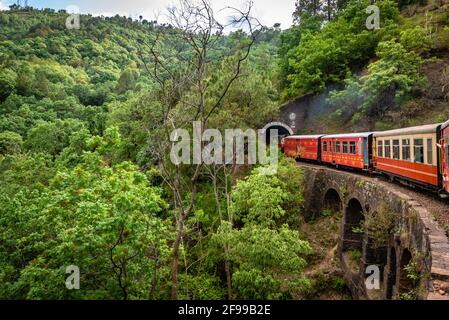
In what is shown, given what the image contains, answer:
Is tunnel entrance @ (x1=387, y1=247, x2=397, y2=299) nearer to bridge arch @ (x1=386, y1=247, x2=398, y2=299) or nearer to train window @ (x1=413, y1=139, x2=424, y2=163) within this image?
bridge arch @ (x1=386, y1=247, x2=398, y2=299)

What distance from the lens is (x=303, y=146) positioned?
28219mm

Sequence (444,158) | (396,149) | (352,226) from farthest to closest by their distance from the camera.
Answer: (352,226) → (396,149) → (444,158)

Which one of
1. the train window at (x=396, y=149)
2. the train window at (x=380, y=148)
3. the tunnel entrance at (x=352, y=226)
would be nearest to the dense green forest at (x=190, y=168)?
the tunnel entrance at (x=352, y=226)

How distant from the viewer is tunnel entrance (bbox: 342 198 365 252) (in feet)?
62.0

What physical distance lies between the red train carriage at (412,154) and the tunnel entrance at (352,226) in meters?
2.60

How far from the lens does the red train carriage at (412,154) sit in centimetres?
1162

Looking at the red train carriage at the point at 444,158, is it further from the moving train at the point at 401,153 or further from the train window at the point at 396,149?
the train window at the point at 396,149

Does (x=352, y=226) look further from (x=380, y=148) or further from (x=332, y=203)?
(x=332, y=203)

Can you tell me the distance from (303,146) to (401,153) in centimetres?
1392

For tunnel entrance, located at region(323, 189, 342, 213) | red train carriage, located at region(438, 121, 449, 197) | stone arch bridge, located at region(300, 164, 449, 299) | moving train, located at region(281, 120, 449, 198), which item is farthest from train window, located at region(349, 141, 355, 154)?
red train carriage, located at region(438, 121, 449, 197)

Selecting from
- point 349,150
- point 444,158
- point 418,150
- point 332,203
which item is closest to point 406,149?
point 418,150
